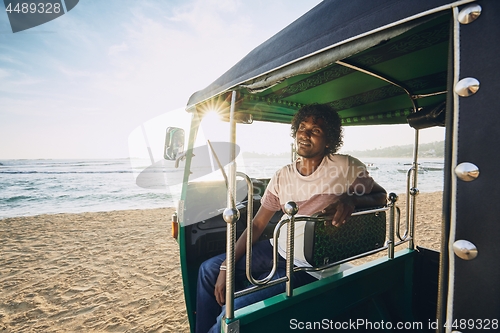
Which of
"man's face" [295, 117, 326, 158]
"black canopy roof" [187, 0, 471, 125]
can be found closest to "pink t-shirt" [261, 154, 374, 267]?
"man's face" [295, 117, 326, 158]

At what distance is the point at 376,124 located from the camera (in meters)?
3.54

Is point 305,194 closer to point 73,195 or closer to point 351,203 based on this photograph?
point 351,203

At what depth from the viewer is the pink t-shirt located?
76.1 inches

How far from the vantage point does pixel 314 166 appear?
2180 mm

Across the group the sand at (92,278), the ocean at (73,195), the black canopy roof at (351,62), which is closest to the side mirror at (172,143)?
the black canopy roof at (351,62)

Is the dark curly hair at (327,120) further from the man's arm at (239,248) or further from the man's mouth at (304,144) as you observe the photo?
the man's arm at (239,248)

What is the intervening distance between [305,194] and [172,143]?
4.39 ft

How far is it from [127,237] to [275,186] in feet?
23.6

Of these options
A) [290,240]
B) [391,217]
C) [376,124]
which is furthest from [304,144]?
[376,124]

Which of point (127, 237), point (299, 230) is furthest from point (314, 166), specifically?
point (127, 237)

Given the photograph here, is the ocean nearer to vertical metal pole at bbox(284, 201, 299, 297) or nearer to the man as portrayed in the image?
the man

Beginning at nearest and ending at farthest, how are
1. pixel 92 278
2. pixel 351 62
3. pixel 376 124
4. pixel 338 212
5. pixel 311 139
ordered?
pixel 338 212, pixel 351 62, pixel 311 139, pixel 376 124, pixel 92 278

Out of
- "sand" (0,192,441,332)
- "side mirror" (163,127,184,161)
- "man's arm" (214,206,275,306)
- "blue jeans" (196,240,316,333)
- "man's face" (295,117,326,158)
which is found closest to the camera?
"man's arm" (214,206,275,306)

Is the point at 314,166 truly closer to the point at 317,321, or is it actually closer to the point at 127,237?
the point at 317,321
